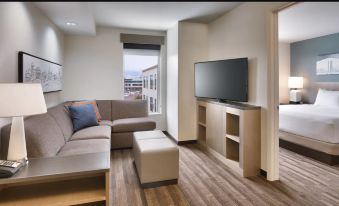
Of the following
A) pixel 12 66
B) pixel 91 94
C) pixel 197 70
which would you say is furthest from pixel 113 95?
pixel 12 66

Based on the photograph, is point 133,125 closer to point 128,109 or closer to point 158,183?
point 128,109

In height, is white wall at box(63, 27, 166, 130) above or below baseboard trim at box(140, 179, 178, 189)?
above

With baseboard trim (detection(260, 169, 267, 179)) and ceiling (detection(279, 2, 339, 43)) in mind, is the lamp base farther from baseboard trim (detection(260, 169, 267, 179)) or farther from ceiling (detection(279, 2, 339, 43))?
ceiling (detection(279, 2, 339, 43))

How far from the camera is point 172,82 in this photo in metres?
4.17

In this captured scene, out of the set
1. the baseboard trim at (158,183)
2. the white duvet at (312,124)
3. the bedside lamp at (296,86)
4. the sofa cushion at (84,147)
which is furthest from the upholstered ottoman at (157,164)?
the bedside lamp at (296,86)

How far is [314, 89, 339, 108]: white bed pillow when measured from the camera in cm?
404

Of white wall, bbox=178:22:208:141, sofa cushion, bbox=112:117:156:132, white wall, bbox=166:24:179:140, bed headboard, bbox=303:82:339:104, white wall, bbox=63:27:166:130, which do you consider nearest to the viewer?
sofa cushion, bbox=112:117:156:132

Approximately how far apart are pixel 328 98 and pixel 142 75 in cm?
398

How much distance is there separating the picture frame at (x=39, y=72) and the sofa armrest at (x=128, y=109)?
107 centimetres

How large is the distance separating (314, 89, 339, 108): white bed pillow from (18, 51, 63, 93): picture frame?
5.08 m

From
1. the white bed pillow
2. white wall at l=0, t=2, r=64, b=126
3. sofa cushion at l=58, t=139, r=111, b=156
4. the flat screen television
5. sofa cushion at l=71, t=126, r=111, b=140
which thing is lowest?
sofa cushion at l=58, t=139, r=111, b=156

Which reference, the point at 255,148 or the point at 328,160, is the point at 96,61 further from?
the point at 328,160

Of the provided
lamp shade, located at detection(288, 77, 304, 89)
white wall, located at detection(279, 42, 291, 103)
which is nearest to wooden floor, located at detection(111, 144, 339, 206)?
lamp shade, located at detection(288, 77, 304, 89)

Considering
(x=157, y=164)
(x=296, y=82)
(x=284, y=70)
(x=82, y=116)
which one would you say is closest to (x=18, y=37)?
(x=82, y=116)
